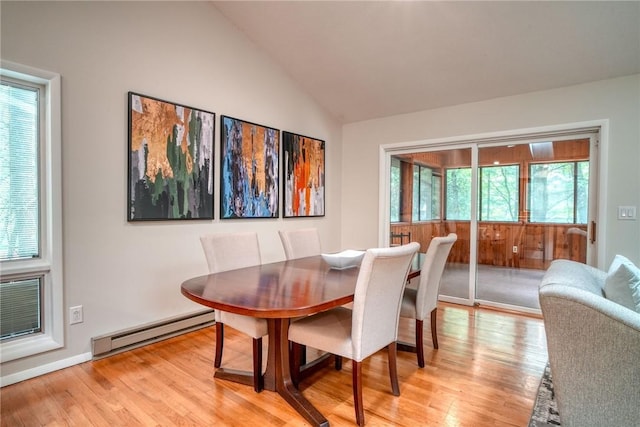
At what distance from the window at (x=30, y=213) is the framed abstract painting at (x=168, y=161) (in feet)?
1.71

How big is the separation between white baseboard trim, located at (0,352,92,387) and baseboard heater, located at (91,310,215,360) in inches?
3.1

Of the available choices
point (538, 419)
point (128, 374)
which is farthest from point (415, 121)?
point (128, 374)

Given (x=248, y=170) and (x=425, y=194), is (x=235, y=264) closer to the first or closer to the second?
(x=248, y=170)

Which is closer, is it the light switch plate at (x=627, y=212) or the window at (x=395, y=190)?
the light switch plate at (x=627, y=212)

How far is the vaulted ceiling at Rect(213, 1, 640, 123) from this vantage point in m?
2.74

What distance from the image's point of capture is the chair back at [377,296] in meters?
1.68

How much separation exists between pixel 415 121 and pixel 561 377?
3.63m

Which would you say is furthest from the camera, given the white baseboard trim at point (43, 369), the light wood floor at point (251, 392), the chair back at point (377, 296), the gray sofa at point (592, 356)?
the white baseboard trim at point (43, 369)

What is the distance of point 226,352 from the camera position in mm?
2646

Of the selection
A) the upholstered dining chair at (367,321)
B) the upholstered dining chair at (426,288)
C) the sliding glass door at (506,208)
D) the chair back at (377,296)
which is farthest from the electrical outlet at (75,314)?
the sliding glass door at (506,208)

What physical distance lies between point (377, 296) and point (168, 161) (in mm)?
2225

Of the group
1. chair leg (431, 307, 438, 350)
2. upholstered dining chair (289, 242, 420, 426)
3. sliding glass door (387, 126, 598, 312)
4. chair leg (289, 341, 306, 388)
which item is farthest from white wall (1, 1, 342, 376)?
sliding glass door (387, 126, 598, 312)

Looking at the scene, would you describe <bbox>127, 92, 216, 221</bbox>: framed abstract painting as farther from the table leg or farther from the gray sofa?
the gray sofa

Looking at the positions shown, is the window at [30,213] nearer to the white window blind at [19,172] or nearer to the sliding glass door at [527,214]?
the white window blind at [19,172]
